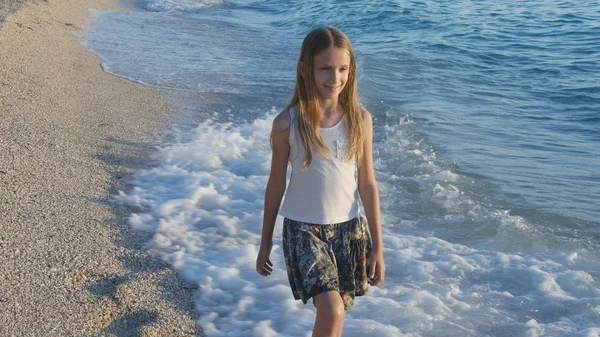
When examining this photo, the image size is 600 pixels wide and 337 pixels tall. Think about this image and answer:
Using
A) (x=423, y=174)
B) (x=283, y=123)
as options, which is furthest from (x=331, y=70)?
(x=423, y=174)

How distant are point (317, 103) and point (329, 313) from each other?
0.83 meters

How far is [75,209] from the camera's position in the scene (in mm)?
5297

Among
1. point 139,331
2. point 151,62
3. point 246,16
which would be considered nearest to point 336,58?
point 139,331

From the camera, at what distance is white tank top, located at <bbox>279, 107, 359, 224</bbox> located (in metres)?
3.08

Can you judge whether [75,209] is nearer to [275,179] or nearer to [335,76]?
[275,179]

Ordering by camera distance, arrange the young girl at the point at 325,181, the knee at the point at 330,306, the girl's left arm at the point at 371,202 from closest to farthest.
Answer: the knee at the point at 330,306, the young girl at the point at 325,181, the girl's left arm at the point at 371,202

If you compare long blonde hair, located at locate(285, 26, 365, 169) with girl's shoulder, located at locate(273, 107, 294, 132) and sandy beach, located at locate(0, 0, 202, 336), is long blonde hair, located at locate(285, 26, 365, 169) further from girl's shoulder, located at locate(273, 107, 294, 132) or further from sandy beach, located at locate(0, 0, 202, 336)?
sandy beach, located at locate(0, 0, 202, 336)

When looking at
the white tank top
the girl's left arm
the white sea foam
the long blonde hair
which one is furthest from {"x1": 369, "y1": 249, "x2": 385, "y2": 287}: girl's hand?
the white sea foam

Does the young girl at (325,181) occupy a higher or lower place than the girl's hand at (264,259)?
higher

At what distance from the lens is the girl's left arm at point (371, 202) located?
3164 mm

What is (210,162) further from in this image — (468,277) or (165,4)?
(165,4)

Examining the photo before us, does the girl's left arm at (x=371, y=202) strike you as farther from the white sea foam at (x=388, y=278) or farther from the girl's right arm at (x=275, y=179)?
the white sea foam at (x=388, y=278)

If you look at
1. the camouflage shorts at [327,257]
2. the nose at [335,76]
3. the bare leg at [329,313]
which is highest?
the nose at [335,76]

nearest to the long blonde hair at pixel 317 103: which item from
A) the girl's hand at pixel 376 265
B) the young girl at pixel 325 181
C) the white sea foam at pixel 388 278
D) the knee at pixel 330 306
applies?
the young girl at pixel 325 181
